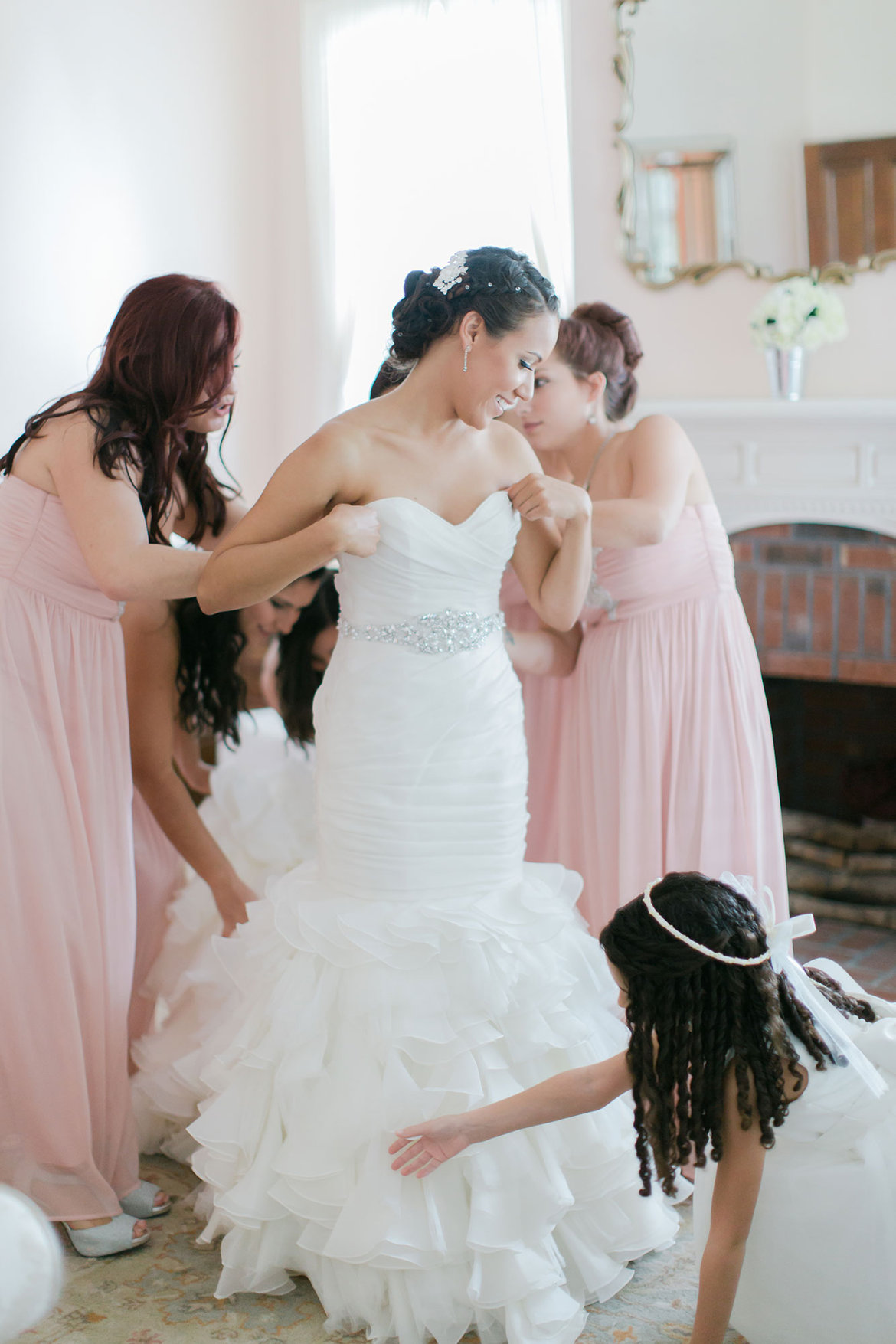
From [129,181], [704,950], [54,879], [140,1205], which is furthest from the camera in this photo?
[129,181]

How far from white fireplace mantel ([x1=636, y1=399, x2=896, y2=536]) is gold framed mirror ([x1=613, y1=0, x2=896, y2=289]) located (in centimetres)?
45

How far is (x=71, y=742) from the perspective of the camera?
2.00 meters

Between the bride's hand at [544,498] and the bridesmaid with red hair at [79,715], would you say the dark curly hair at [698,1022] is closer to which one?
the bride's hand at [544,498]

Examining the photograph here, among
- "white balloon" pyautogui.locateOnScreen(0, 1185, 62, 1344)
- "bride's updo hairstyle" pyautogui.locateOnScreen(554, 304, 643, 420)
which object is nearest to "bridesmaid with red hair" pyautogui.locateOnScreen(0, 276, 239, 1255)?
"white balloon" pyautogui.locateOnScreen(0, 1185, 62, 1344)

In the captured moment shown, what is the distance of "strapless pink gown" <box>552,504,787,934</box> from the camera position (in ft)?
7.61

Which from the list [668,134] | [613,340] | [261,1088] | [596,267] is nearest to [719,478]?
[596,267]

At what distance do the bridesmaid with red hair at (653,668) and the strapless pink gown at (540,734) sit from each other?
0.20m

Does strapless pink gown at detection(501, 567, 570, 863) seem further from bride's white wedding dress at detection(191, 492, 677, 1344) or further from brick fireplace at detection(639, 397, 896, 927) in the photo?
brick fireplace at detection(639, 397, 896, 927)

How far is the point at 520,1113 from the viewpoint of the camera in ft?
5.16

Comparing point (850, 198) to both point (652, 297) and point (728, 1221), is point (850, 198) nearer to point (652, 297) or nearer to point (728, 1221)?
point (652, 297)

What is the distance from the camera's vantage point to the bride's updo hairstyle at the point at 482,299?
1.76 meters

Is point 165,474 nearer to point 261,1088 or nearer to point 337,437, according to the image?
point 337,437

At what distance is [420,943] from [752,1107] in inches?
20.9

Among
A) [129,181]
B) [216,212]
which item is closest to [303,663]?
[129,181]
